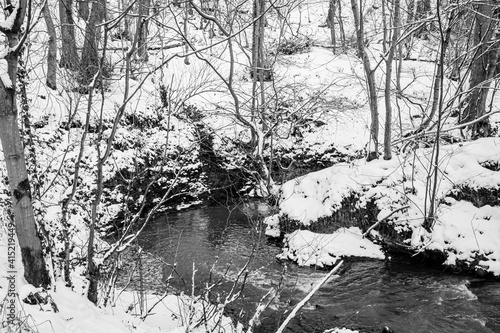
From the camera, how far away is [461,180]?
7.64 metres

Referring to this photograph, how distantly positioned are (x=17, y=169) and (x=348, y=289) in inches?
213

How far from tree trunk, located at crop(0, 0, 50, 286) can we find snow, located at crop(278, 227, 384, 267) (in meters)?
5.15

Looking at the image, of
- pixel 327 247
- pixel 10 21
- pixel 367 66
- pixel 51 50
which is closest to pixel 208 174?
pixel 51 50

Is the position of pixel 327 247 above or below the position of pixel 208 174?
below

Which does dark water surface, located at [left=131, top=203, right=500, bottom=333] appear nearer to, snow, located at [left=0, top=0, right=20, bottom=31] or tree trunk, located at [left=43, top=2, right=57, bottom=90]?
snow, located at [left=0, top=0, right=20, bottom=31]

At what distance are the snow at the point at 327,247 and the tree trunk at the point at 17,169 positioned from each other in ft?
16.9

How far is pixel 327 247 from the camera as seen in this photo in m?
7.83

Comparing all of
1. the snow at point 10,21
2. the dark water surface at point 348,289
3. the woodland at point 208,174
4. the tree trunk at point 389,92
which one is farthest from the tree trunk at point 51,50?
the tree trunk at point 389,92

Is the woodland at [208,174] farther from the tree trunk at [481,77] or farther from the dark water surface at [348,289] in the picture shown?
the dark water surface at [348,289]

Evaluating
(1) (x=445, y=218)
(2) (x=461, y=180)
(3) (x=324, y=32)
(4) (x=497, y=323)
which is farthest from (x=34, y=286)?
(3) (x=324, y=32)

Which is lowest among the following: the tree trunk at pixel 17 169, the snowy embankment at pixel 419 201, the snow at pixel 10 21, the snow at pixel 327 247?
the snow at pixel 327 247

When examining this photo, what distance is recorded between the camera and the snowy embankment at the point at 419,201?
698 centimetres

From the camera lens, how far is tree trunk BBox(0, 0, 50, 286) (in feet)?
9.06

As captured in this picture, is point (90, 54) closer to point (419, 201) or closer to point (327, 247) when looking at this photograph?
point (327, 247)
